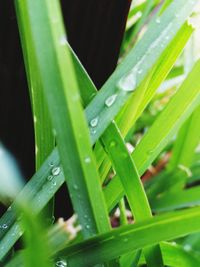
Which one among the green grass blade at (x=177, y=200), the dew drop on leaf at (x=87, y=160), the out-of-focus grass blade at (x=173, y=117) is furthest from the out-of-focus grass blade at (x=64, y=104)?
→ the green grass blade at (x=177, y=200)

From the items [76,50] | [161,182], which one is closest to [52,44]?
[76,50]

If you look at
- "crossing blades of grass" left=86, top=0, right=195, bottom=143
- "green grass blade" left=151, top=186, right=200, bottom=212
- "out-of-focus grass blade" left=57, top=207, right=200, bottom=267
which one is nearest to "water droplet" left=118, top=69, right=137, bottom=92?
"crossing blades of grass" left=86, top=0, right=195, bottom=143

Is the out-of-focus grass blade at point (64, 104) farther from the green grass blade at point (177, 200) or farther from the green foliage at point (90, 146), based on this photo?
the green grass blade at point (177, 200)

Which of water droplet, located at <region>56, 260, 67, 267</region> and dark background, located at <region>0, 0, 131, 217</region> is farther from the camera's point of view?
dark background, located at <region>0, 0, 131, 217</region>

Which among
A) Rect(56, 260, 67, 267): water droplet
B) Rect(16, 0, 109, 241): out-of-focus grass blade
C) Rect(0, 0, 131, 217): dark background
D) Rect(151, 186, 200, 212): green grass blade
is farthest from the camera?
Rect(151, 186, 200, 212): green grass blade

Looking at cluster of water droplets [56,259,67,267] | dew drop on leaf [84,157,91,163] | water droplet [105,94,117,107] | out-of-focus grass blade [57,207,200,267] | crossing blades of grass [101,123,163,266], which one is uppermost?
water droplet [105,94,117,107]

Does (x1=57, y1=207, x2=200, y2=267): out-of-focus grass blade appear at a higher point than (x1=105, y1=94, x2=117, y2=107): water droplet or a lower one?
lower

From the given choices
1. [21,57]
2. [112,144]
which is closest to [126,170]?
[112,144]

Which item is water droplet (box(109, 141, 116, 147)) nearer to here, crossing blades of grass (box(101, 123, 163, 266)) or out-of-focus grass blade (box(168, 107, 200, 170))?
crossing blades of grass (box(101, 123, 163, 266))
